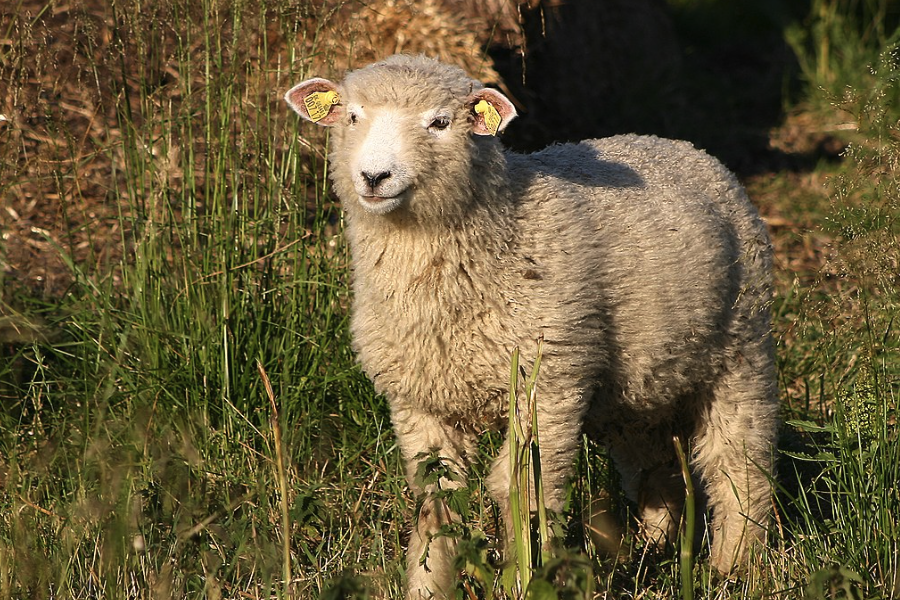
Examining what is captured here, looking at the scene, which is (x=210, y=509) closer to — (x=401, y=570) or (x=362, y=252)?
(x=401, y=570)

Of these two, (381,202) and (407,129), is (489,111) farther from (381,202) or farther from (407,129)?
(381,202)

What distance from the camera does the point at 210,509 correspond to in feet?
11.9

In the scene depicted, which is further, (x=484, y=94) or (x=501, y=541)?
(x=501, y=541)

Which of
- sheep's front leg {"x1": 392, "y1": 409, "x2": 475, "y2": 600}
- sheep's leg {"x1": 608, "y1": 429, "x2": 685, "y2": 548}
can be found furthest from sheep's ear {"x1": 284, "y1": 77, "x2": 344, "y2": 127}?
sheep's leg {"x1": 608, "y1": 429, "x2": 685, "y2": 548}

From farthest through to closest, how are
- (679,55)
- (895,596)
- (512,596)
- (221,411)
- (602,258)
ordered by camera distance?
(679,55), (221,411), (602,258), (895,596), (512,596)

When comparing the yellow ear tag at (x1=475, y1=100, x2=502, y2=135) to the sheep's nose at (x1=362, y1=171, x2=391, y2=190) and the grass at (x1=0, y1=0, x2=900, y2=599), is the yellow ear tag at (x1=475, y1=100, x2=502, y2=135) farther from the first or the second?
the grass at (x1=0, y1=0, x2=900, y2=599)

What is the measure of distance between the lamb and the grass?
26cm

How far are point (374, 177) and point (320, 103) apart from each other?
0.54 meters

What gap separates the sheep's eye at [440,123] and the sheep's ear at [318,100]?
1.11ft

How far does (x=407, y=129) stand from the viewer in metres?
3.14

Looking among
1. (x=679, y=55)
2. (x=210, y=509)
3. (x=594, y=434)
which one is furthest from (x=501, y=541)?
(x=679, y=55)

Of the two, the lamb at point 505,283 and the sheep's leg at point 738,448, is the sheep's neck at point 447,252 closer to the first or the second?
the lamb at point 505,283

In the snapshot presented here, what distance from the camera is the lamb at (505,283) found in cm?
322

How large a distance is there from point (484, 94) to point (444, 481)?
3.81 ft
